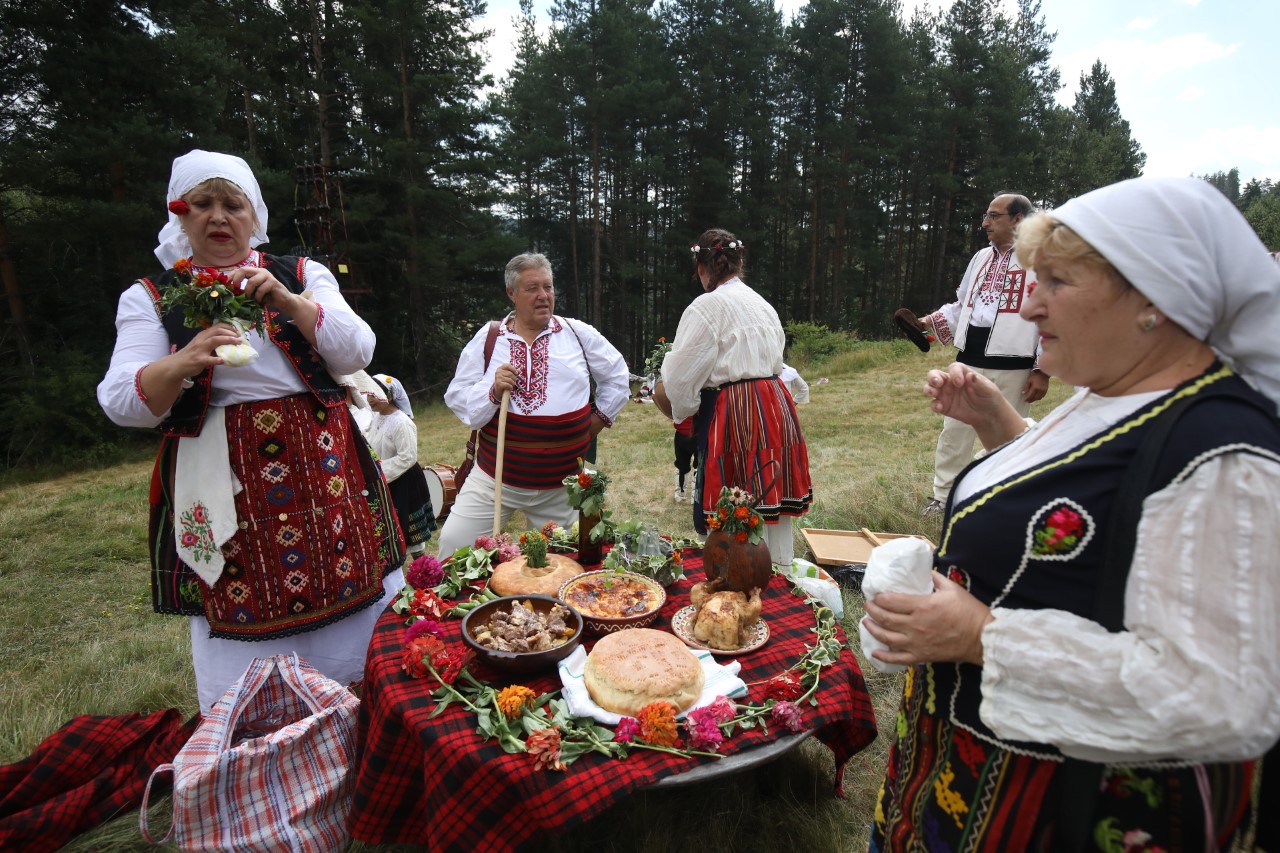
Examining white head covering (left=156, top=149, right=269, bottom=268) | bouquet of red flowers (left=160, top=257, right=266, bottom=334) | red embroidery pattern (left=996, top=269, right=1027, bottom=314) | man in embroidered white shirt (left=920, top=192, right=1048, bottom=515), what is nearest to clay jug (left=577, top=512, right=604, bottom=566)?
bouquet of red flowers (left=160, top=257, right=266, bottom=334)

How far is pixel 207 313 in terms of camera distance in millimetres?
2164

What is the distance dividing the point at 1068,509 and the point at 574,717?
1.34 meters

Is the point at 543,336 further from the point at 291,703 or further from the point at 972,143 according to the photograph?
the point at 972,143

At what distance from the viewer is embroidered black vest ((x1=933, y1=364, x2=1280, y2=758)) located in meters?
1.04

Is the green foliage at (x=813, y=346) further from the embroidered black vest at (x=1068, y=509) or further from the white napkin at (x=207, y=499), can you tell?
the embroidered black vest at (x=1068, y=509)

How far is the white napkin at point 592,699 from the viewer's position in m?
Answer: 1.83

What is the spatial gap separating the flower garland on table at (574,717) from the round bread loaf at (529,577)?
0.46 meters

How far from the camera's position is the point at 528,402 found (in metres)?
3.72

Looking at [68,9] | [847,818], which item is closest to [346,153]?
[68,9]

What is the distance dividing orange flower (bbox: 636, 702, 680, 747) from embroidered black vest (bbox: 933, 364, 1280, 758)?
71cm

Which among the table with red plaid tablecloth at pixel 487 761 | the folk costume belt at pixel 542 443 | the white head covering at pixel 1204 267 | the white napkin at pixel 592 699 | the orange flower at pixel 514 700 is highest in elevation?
the white head covering at pixel 1204 267

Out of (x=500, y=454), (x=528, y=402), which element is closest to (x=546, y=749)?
(x=500, y=454)

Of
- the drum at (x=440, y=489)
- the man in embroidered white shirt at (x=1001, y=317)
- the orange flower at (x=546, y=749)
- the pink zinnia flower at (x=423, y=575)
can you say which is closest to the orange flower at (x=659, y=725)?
A: the orange flower at (x=546, y=749)

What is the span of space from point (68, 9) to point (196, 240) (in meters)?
14.0
